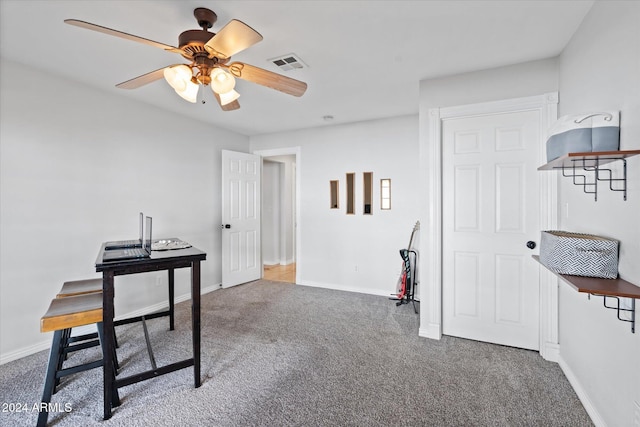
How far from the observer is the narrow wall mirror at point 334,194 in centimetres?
455

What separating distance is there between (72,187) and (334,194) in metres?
3.18

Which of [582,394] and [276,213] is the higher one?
[276,213]

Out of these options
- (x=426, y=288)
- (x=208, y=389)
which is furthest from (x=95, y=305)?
(x=426, y=288)

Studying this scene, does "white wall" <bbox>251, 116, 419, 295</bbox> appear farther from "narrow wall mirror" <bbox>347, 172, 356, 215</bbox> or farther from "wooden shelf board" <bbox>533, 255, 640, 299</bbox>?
"wooden shelf board" <bbox>533, 255, 640, 299</bbox>

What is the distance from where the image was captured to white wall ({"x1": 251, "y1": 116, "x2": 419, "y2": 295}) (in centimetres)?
411

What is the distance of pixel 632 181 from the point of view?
139cm

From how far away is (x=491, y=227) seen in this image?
8.80ft

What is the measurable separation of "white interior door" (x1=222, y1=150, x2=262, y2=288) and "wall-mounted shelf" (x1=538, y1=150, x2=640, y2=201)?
3969 millimetres

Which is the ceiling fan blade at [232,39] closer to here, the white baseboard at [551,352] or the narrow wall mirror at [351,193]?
the narrow wall mirror at [351,193]

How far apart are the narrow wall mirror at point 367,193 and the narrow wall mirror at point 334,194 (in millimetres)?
426

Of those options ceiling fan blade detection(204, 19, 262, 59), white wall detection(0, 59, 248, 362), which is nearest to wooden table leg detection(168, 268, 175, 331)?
→ white wall detection(0, 59, 248, 362)

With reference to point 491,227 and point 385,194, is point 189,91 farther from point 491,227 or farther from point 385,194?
point 385,194

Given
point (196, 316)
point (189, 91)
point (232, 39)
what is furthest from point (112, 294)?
point (232, 39)

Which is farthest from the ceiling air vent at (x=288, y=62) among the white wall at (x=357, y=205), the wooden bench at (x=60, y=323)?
the wooden bench at (x=60, y=323)
